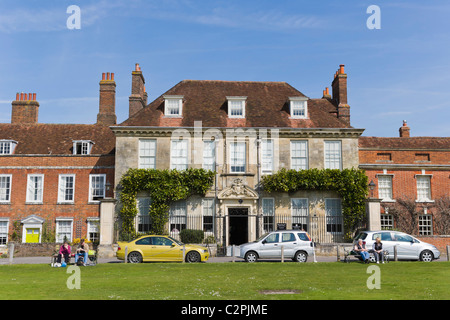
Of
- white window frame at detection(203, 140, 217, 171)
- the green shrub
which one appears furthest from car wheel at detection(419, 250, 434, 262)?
white window frame at detection(203, 140, 217, 171)

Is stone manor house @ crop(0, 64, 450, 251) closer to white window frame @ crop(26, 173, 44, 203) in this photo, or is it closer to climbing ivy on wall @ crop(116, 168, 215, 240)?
white window frame @ crop(26, 173, 44, 203)

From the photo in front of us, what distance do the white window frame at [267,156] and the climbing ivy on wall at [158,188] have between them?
3368mm

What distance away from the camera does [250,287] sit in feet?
39.2

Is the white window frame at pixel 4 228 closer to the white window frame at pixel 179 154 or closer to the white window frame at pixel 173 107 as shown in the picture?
the white window frame at pixel 179 154

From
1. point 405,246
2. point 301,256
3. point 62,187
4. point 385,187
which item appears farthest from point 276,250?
point 62,187

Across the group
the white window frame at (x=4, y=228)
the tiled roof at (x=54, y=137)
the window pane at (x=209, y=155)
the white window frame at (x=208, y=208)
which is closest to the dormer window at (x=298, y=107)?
the window pane at (x=209, y=155)

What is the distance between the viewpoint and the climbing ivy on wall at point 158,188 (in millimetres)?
27703

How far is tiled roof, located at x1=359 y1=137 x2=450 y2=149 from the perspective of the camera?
3497 centimetres

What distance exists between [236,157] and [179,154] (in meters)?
3.63

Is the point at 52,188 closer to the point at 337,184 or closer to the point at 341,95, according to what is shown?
the point at 337,184

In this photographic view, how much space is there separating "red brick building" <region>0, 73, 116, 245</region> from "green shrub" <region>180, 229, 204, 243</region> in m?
7.44

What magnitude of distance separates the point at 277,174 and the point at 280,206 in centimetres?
207
